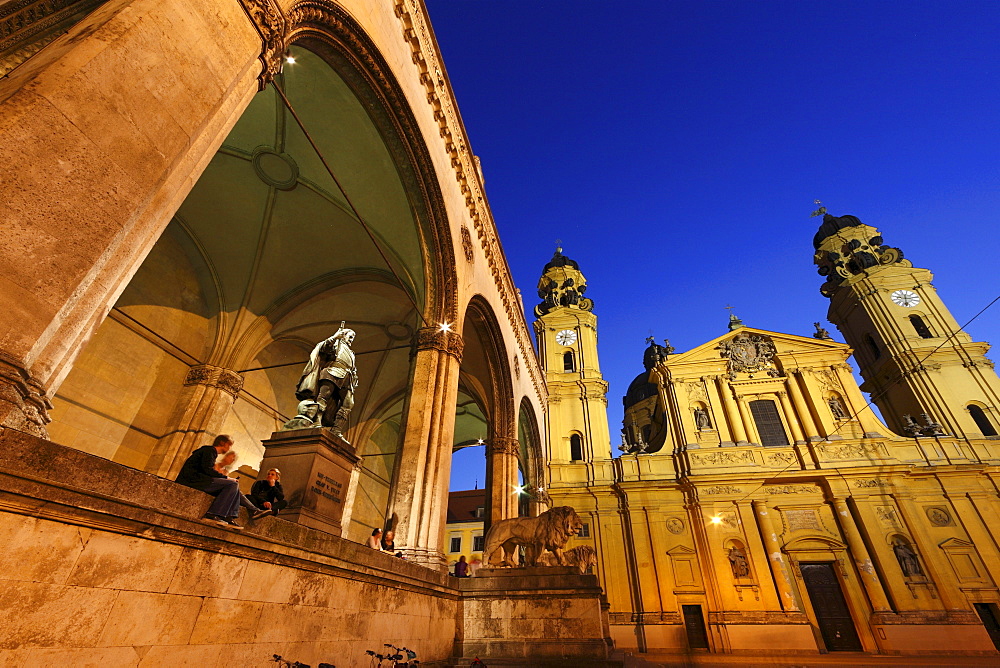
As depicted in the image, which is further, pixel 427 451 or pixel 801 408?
pixel 801 408

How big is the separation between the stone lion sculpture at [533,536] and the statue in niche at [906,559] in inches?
672

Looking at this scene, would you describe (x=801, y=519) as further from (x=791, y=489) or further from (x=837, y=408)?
(x=837, y=408)

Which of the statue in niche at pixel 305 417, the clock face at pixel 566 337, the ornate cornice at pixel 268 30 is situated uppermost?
the clock face at pixel 566 337

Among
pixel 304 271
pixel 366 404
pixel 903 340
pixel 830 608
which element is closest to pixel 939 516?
pixel 830 608

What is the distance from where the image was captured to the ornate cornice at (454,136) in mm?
7927

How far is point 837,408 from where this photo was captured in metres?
21.5

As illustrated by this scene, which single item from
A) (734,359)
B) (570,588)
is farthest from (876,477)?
(570,588)

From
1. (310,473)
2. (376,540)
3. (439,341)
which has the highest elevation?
(439,341)

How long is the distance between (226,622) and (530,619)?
470 centimetres

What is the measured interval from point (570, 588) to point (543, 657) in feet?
2.98

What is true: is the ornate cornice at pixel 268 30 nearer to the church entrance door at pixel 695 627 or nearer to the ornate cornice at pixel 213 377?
the ornate cornice at pixel 213 377

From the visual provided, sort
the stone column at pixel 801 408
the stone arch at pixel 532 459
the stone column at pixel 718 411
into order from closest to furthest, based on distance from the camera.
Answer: the stone arch at pixel 532 459, the stone column at pixel 801 408, the stone column at pixel 718 411

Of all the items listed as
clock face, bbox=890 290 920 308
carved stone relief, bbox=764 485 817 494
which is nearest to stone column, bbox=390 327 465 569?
carved stone relief, bbox=764 485 817 494

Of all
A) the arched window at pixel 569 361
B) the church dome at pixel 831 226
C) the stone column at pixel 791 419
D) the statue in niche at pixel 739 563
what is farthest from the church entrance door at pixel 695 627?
the church dome at pixel 831 226
